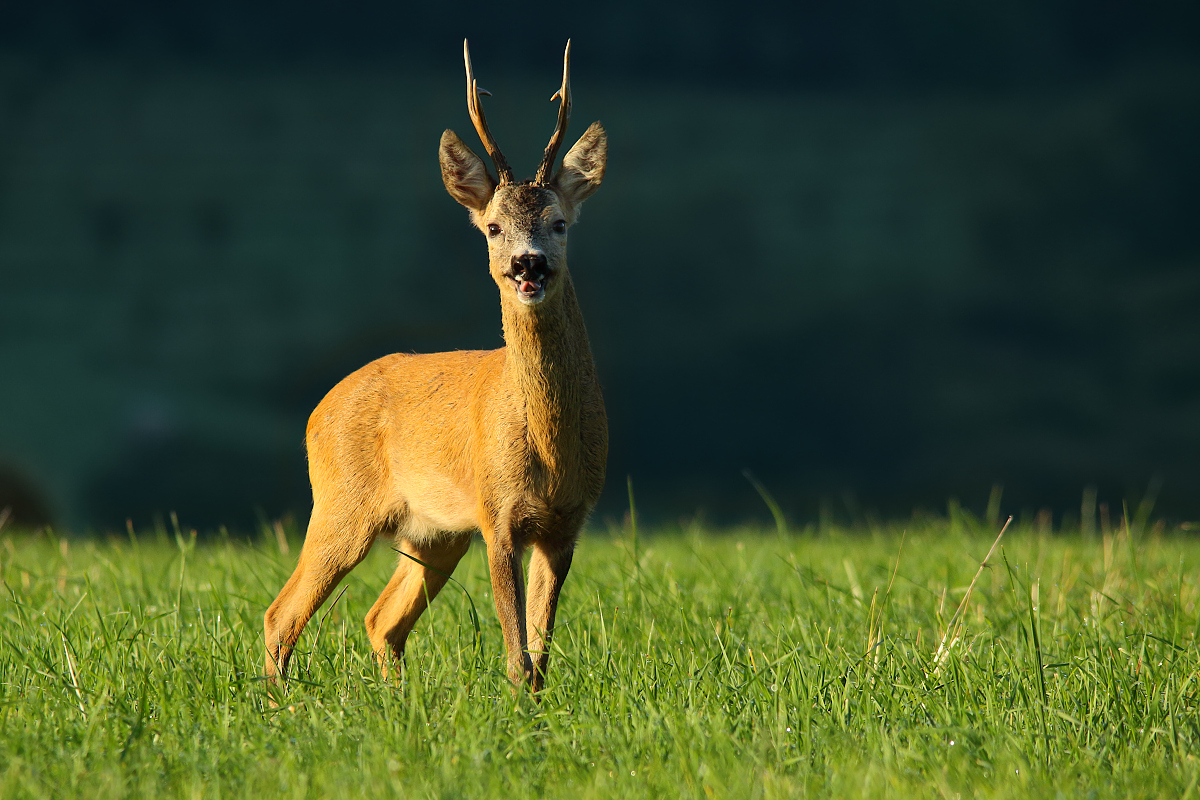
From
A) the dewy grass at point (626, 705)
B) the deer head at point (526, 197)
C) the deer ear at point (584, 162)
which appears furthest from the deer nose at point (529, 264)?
the dewy grass at point (626, 705)

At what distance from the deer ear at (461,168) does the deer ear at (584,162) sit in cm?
28

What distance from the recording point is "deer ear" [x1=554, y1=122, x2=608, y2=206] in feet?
13.8

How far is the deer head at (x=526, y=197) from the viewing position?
3.86 m

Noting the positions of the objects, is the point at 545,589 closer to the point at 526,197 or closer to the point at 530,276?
the point at 530,276

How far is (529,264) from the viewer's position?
A: 381 centimetres

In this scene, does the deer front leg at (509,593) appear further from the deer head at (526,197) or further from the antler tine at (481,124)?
the antler tine at (481,124)

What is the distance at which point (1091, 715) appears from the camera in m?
3.47

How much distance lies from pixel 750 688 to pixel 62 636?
2706 millimetres

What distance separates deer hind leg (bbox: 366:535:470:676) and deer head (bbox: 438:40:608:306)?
1.41 meters

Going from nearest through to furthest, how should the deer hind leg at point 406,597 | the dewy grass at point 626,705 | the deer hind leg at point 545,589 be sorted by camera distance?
1. the dewy grass at point 626,705
2. the deer hind leg at point 545,589
3. the deer hind leg at point 406,597

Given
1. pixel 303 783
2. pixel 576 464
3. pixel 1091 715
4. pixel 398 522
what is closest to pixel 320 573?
pixel 398 522

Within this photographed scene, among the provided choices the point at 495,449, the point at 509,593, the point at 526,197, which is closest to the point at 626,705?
the point at 509,593

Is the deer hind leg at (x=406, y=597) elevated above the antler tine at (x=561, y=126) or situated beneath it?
situated beneath

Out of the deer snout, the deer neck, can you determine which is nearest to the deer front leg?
the deer neck
